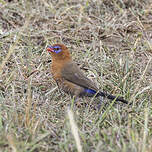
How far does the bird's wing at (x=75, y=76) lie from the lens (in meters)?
4.77

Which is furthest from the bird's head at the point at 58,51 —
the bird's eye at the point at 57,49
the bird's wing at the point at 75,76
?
the bird's wing at the point at 75,76

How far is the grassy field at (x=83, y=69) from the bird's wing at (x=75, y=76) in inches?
8.7

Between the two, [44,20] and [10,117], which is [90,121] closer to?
[10,117]

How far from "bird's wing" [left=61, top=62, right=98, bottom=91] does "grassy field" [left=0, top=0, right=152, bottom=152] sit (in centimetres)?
22

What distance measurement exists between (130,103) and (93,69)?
114 cm

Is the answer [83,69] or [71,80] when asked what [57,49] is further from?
[83,69]

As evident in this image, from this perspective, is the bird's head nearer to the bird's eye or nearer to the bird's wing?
the bird's eye

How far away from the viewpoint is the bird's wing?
15.7 ft

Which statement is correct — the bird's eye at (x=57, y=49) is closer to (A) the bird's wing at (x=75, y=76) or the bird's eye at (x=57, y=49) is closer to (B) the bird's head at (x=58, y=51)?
(B) the bird's head at (x=58, y=51)

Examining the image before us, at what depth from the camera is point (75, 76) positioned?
4.91 metres

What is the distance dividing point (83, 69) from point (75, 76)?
2.31 ft

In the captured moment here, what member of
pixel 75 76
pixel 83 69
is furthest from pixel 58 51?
pixel 83 69

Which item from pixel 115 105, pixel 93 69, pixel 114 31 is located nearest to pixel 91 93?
pixel 115 105

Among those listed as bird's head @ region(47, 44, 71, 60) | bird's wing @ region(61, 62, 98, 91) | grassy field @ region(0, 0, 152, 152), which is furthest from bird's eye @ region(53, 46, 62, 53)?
grassy field @ region(0, 0, 152, 152)
